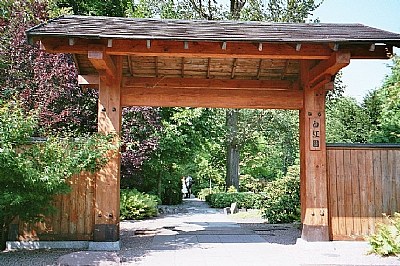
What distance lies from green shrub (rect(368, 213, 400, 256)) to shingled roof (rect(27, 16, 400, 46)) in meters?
3.10

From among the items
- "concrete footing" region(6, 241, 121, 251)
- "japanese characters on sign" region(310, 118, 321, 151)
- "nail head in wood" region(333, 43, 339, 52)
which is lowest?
"concrete footing" region(6, 241, 121, 251)

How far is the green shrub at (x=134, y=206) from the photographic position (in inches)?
481

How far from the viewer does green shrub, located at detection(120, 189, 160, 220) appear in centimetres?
1222

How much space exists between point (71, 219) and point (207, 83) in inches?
148

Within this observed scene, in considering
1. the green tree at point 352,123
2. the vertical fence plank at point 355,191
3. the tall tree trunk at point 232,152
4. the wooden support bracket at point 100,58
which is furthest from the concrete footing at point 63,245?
the green tree at point 352,123

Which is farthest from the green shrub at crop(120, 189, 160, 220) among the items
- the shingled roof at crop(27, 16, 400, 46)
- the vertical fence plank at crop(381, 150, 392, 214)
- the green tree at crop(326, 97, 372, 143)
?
the green tree at crop(326, 97, 372, 143)

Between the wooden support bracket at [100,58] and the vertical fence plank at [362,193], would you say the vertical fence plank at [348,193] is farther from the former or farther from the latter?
the wooden support bracket at [100,58]

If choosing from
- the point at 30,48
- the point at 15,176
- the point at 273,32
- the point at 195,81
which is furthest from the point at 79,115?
the point at 273,32

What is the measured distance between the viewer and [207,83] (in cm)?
810

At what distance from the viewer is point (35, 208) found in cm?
643

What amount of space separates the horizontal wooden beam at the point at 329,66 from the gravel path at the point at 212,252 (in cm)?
308

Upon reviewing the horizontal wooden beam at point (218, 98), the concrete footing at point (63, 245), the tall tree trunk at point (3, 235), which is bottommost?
the concrete footing at point (63, 245)

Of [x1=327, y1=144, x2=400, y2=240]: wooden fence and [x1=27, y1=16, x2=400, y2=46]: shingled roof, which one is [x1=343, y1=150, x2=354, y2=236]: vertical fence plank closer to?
[x1=327, y1=144, x2=400, y2=240]: wooden fence

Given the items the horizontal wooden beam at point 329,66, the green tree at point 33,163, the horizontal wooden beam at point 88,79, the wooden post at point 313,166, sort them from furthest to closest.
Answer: the horizontal wooden beam at point 88,79, the wooden post at point 313,166, the horizontal wooden beam at point 329,66, the green tree at point 33,163
